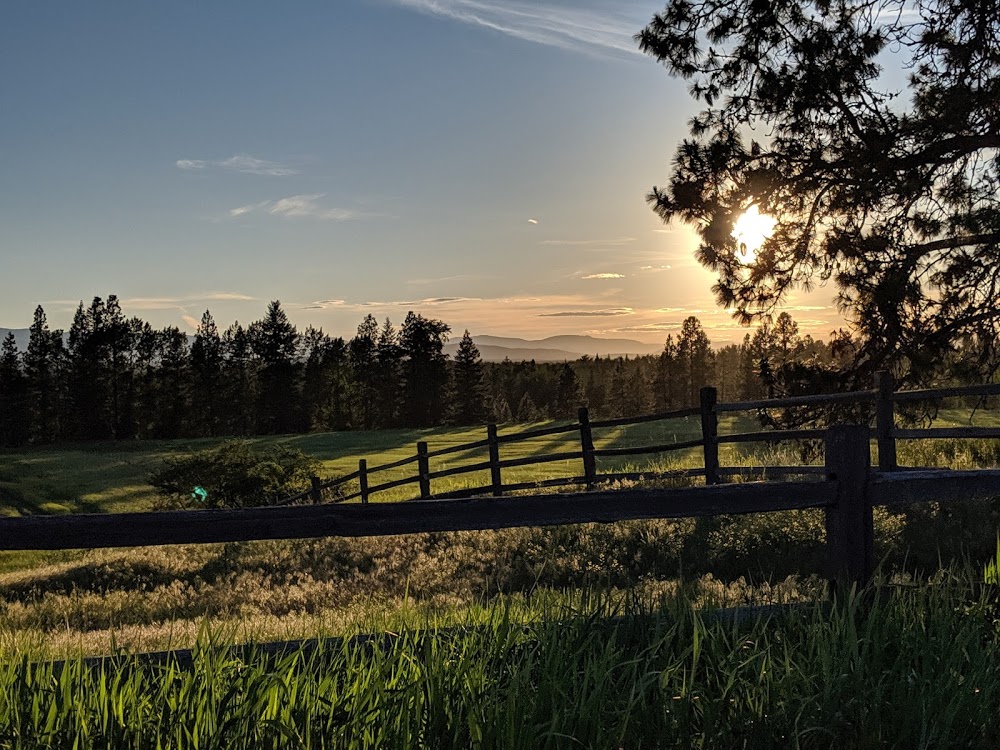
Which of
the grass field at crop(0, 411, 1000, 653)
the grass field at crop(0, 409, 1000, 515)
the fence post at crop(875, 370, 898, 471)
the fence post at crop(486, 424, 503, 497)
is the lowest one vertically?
the grass field at crop(0, 409, 1000, 515)

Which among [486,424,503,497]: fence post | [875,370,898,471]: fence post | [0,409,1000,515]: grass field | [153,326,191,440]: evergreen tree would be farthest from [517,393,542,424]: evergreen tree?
[875,370,898,471]: fence post

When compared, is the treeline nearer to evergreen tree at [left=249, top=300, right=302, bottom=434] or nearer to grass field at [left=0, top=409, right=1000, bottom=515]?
evergreen tree at [left=249, top=300, right=302, bottom=434]

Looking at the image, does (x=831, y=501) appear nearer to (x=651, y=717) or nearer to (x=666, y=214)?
(x=651, y=717)

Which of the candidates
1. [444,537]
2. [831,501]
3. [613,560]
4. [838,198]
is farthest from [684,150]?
[831,501]

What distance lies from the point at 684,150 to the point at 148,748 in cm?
1136

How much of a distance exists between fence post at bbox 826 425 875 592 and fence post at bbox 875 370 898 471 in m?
7.72

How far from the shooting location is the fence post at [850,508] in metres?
4.47

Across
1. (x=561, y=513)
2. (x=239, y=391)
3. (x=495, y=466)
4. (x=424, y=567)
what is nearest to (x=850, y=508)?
(x=561, y=513)

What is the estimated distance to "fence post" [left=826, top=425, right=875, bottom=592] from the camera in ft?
14.7

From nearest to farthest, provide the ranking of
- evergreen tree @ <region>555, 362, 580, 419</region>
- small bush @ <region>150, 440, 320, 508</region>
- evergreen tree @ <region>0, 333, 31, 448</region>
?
small bush @ <region>150, 440, 320, 508</region> < evergreen tree @ <region>0, 333, 31, 448</region> < evergreen tree @ <region>555, 362, 580, 419</region>

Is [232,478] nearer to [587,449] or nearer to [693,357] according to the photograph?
[587,449]

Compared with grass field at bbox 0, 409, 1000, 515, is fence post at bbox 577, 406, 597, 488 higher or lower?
higher

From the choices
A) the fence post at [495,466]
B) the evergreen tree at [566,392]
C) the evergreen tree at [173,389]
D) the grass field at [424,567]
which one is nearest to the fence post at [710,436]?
the grass field at [424,567]

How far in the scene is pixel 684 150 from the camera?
12578mm
